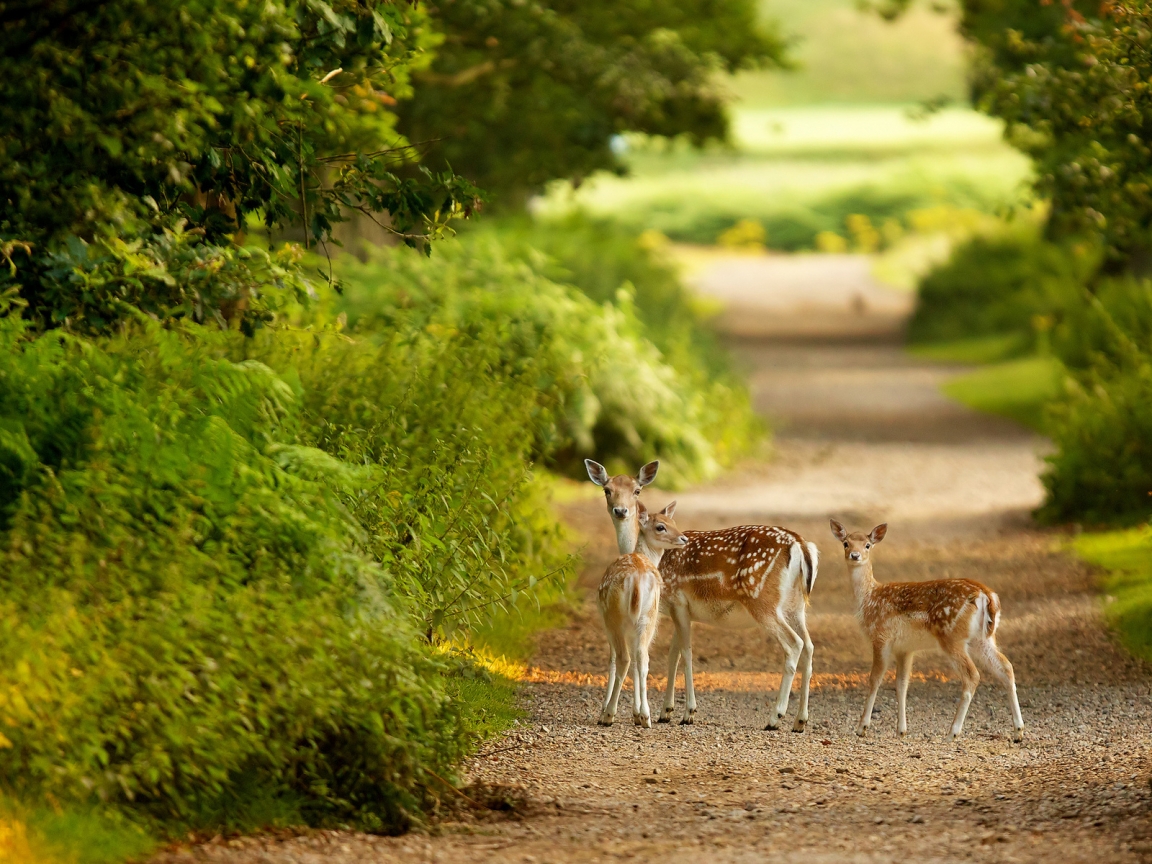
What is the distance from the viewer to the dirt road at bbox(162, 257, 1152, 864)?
6.09m

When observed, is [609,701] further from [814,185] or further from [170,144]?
[814,185]

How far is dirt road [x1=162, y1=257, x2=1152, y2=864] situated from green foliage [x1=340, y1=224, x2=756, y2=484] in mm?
1116

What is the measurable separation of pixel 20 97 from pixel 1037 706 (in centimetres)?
631

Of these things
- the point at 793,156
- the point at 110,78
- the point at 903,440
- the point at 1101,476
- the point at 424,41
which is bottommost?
the point at 793,156

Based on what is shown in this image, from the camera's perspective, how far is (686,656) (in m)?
8.55

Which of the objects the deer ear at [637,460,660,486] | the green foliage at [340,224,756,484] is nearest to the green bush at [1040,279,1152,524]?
the green foliage at [340,224,756,484]

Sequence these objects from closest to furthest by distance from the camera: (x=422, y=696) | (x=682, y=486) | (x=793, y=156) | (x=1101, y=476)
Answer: (x=422, y=696), (x=1101, y=476), (x=682, y=486), (x=793, y=156)

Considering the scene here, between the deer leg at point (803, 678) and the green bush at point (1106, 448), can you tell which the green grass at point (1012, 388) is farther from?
the deer leg at point (803, 678)

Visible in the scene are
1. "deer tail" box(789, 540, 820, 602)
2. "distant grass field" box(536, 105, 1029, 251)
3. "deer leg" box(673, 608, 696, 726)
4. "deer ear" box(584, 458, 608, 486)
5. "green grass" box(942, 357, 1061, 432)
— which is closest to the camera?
"deer tail" box(789, 540, 820, 602)

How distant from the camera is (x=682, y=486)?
17.9m

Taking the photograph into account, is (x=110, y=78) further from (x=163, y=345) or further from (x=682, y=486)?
(x=682, y=486)

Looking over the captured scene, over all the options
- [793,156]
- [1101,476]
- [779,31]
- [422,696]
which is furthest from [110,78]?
[793,156]

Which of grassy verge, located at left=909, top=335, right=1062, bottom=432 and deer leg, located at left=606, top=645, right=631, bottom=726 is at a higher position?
deer leg, located at left=606, top=645, right=631, bottom=726

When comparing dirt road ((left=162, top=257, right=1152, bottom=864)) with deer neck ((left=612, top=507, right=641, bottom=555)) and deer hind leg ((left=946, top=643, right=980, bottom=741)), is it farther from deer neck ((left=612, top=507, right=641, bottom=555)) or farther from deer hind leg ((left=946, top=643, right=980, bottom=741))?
deer neck ((left=612, top=507, right=641, bottom=555))
